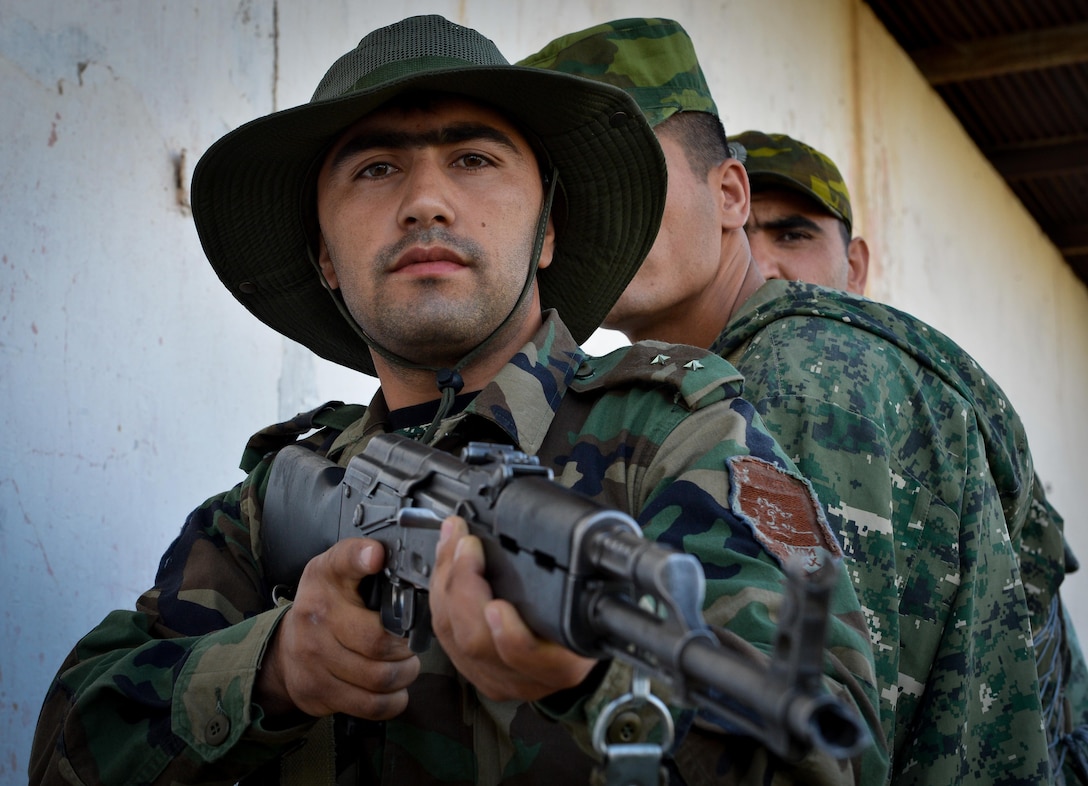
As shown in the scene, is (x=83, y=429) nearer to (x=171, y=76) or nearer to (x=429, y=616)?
(x=171, y=76)

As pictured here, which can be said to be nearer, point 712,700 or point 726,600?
point 712,700

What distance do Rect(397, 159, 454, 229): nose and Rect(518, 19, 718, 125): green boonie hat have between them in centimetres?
97

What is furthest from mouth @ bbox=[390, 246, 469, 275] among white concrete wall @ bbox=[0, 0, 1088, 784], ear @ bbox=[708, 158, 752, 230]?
ear @ bbox=[708, 158, 752, 230]

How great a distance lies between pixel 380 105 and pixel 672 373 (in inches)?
26.2

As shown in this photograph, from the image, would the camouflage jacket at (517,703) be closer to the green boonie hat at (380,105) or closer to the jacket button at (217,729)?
the jacket button at (217,729)

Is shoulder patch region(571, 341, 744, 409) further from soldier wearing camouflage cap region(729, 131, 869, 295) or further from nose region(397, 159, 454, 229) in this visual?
soldier wearing camouflage cap region(729, 131, 869, 295)

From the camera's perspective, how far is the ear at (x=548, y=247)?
207 centimetres

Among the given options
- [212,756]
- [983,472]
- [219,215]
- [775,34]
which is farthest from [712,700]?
[775,34]

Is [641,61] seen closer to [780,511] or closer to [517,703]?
[780,511]

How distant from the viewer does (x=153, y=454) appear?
7.79ft

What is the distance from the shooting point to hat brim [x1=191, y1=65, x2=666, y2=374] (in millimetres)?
1895

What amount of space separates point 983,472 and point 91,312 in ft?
5.42

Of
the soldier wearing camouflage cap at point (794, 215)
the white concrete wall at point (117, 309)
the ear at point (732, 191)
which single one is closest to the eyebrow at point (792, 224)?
the soldier wearing camouflage cap at point (794, 215)

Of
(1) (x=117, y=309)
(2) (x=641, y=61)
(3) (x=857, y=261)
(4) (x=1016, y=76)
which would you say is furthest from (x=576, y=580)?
(4) (x=1016, y=76)
